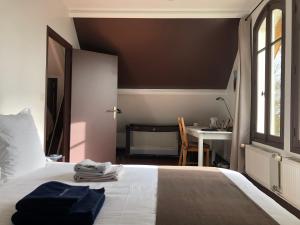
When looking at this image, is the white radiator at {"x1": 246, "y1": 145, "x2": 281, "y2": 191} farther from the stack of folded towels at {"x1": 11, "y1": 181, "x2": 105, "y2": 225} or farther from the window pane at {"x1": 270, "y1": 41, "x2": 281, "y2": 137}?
the stack of folded towels at {"x1": 11, "y1": 181, "x2": 105, "y2": 225}

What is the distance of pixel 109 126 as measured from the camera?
13.3 feet

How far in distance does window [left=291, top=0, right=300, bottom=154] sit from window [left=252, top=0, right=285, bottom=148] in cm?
21

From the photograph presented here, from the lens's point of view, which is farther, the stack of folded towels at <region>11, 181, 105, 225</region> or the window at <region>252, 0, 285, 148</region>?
the window at <region>252, 0, 285, 148</region>

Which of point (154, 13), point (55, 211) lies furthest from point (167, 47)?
point (55, 211)

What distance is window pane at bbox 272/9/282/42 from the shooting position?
3.02 m

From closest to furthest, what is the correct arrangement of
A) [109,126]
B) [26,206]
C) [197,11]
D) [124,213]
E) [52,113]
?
[26,206]
[124,213]
[197,11]
[109,126]
[52,113]

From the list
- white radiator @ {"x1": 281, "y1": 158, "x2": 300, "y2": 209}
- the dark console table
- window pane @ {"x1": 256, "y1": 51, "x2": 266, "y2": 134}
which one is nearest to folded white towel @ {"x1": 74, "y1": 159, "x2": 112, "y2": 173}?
white radiator @ {"x1": 281, "y1": 158, "x2": 300, "y2": 209}

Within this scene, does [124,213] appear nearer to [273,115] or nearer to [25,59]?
[25,59]

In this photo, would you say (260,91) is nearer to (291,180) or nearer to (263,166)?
(263,166)

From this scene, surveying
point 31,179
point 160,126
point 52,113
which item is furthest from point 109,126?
point 31,179

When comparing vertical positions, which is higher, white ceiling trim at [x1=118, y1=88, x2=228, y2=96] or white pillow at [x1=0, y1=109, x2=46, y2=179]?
white ceiling trim at [x1=118, y1=88, x2=228, y2=96]

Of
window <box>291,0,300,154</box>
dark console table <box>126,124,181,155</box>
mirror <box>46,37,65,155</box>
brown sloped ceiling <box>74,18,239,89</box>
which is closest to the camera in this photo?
window <box>291,0,300,154</box>

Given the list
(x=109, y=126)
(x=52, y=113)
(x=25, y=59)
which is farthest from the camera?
(x=52, y=113)

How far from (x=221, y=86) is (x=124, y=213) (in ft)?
14.0
